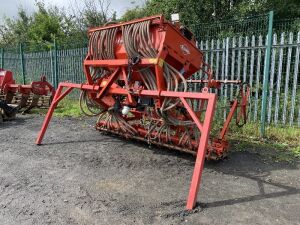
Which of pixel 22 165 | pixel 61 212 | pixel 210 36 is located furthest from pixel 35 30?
pixel 61 212

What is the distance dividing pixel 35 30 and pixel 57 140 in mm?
20896

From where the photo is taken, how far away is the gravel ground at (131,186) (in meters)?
3.29

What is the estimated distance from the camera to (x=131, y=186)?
13.3ft

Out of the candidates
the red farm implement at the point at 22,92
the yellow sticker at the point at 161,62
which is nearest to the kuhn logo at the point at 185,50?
the yellow sticker at the point at 161,62

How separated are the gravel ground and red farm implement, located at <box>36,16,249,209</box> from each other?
0.30 meters

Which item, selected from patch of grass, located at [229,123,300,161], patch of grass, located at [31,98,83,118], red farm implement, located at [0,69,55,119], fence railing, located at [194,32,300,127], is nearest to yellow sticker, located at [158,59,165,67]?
patch of grass, located at [229,123,300,161]

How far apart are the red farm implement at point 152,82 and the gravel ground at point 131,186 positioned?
30cm

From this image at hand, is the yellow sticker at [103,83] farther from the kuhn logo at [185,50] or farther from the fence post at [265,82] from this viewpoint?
the fence post at [265,82]

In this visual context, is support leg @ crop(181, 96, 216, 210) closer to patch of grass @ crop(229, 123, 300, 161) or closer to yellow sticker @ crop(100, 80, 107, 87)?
patch of grass @ crop(229, 123, 300, 161)

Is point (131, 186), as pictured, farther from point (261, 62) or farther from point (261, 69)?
point (261, 69)

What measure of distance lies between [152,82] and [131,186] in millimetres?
1530

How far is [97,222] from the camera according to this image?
3.16m

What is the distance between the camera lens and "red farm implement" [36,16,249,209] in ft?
15.0

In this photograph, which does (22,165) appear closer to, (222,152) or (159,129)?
(159,129)
